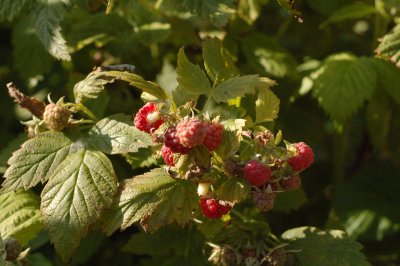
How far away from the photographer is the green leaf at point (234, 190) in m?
1.66

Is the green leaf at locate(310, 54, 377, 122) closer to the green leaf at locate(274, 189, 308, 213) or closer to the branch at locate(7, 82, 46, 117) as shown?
the green leaf at locate(274, 189, 308, 213)

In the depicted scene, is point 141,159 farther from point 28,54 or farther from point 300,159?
point 28,54

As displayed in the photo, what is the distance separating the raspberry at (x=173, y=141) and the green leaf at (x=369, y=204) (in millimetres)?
1160

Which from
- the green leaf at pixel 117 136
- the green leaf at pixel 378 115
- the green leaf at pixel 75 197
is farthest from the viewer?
the green leaf at pixel 378 115

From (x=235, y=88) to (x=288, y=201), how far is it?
78cm

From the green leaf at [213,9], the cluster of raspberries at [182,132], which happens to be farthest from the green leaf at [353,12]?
the cluster of raspberries at [182,132]

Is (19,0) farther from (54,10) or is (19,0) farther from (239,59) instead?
(239,59)

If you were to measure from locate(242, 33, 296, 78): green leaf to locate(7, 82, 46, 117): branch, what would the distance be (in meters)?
0.87

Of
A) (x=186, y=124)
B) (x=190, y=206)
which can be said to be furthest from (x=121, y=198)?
(x=186, y=124)

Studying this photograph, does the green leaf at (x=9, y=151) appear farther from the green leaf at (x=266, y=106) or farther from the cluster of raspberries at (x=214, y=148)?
the green leaf at (x=266, y=106)

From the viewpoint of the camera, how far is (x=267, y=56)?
2.62m

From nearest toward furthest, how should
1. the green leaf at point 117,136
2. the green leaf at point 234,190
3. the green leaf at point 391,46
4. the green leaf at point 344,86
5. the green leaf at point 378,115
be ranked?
the green leaf at point 234,190
the green leaf at point 117,136
the green leaf at point 391,46
the green leaf at point 344,86
the green leaf at point 378,115

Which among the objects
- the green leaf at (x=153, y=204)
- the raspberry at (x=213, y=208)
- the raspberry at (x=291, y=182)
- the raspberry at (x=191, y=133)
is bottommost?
the raspberry at (x=213, y=208)

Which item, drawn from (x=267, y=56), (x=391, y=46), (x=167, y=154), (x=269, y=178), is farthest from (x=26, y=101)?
(x=391, y=46)
